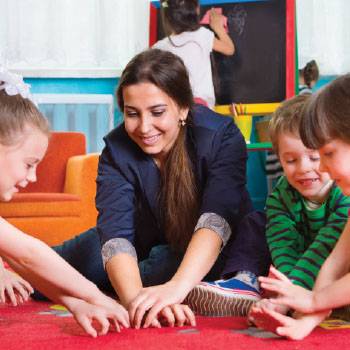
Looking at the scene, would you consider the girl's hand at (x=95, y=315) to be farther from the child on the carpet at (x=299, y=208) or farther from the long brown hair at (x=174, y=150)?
the long brown hair at (x=174, y=150)

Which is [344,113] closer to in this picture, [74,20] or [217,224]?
[217,224]

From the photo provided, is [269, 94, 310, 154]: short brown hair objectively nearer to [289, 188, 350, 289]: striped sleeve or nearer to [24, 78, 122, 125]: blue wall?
[289, 188, 350, 289]: striped sleeve

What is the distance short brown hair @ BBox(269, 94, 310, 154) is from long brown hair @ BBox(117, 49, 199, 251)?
0.23 meters

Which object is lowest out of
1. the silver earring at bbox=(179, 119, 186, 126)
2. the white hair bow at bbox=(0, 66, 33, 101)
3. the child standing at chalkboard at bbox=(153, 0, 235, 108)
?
the silver earring at bbox=(179, 119, 186, 126)

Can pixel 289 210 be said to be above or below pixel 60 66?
below

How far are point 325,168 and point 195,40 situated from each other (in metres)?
2.43

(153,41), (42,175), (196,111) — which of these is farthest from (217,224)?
(153,41)

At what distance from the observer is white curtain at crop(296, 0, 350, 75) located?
4.06m

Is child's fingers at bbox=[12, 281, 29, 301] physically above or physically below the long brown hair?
below

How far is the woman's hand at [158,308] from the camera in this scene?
131 cm

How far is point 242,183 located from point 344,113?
57 centimetres

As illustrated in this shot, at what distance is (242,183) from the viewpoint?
174 centimetres

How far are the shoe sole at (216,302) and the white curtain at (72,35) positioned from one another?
2731mm

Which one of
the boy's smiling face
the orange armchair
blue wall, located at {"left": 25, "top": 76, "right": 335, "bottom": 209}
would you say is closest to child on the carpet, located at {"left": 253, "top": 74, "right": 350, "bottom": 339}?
the boy's smiling face
